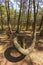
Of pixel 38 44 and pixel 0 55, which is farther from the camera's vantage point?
pixel 38 44

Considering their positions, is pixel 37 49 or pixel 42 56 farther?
pixel 37 49

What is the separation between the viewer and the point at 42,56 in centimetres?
693

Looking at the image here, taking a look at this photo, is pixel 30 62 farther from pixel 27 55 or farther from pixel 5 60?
pixel 5 60

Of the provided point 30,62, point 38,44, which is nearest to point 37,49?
point 38,44

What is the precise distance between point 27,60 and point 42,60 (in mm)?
632

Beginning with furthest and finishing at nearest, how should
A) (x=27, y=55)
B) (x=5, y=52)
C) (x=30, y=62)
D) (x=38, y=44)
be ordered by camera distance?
1. (x=38, y=44)
2. (x=5, y=52)
3. (x=27, y=55)
4. (x=30, y=62)

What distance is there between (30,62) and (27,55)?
51 cm

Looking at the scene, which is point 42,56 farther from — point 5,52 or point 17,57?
point 5,52

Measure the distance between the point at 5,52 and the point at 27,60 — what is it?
1425 mm

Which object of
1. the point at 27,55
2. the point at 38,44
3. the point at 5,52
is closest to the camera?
the point at 27,55

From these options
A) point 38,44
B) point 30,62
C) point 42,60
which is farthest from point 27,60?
point 38,44

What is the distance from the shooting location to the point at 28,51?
22.7ft

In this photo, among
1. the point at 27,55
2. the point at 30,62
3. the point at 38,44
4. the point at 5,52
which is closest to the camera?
the point at 30,62

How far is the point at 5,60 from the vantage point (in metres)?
6.85
